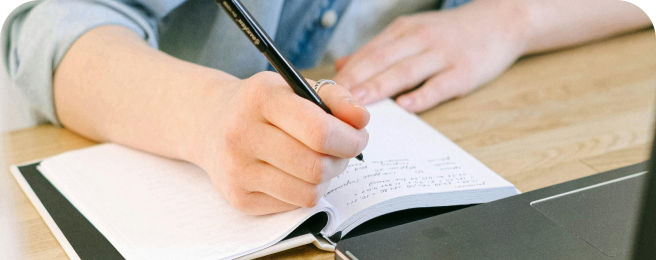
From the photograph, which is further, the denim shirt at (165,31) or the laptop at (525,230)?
the denim shirt at (165,31)

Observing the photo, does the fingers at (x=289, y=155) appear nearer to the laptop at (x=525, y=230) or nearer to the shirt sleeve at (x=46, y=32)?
the laptop at (x=525, y=230)

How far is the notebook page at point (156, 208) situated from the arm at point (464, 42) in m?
0.31

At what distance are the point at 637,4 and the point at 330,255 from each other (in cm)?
83

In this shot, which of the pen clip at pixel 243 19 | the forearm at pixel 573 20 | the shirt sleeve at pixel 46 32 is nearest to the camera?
the pen clip at pixel 243 19

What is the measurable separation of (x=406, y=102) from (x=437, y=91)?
0.06 metres

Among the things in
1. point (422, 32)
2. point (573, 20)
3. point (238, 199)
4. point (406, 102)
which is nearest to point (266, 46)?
point (238, 199)

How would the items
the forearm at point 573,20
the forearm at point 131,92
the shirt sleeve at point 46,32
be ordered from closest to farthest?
the forearm at point 131,92 < the shirt sleeve at point 46,32 < the forearm at point 573,20

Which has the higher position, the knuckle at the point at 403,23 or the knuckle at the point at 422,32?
the knuckle at the point at 403,23

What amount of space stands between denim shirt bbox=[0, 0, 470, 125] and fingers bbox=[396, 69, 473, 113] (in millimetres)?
237

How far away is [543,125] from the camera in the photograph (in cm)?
71

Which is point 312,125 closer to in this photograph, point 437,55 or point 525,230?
point 525,230

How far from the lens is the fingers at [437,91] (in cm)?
76

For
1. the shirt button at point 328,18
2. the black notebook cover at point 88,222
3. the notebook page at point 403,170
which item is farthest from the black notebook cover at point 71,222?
the shirt button at point 328,18

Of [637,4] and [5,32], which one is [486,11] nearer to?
[637,4]
